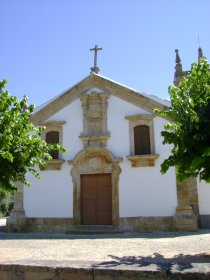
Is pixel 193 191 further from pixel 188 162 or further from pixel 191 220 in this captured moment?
pixel 188 162

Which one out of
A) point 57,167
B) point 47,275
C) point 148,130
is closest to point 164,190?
point 148,130

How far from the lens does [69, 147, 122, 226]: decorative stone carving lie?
15.0 meters

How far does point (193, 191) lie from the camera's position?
1506 cm

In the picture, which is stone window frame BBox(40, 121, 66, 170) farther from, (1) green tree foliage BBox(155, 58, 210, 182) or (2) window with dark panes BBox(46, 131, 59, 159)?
(1) green tree foliage BBox(155, 58, 210, 182)

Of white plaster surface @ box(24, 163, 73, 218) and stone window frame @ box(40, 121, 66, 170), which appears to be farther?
stone window frame @ box(40, 121, 66, 170)

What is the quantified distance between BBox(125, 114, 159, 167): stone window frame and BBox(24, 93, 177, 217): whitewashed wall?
0.57 feet

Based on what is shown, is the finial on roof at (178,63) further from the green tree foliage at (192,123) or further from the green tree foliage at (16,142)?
the green tree foliage at (16,142)

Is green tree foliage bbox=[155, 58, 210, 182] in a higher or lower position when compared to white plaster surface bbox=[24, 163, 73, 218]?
higher

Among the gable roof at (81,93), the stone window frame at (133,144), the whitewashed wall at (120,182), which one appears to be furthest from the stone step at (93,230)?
the gable roof at (81,93)

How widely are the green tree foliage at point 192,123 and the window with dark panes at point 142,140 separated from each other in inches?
304

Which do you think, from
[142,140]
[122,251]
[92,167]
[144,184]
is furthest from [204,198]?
[122,251]

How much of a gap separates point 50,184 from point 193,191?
6.69 m

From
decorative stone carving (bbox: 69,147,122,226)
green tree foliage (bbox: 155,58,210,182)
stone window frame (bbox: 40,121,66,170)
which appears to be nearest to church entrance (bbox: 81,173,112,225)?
decorative stone carving (bbox: 69,147,122,226)

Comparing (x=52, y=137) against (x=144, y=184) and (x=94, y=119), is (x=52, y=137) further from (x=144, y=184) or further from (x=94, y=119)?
(x=144, y=184)
